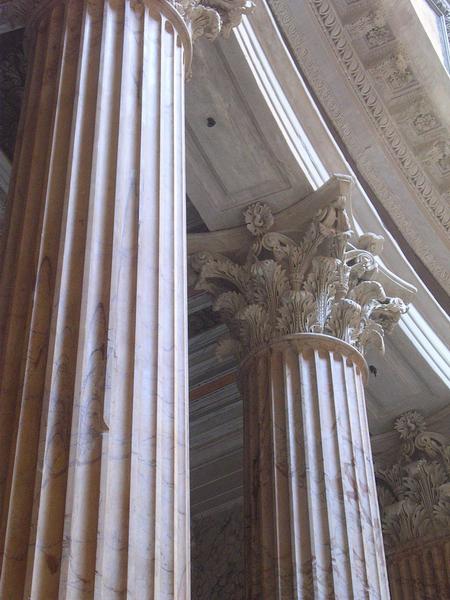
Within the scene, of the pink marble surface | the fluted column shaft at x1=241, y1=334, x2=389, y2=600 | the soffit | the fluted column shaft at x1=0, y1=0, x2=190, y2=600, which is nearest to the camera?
the fluted column shaft at x1=0, y1=0, x2=190, y2=600

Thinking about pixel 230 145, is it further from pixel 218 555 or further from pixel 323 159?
pixel 218 555

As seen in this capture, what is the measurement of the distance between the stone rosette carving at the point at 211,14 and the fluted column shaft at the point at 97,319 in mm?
423

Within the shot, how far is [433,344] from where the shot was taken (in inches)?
381

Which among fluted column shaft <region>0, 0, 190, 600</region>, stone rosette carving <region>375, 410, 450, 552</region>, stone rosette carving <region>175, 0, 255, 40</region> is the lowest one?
fluted column shaft <region>0, 0, 190, 600</region>

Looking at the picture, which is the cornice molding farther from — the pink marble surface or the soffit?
the pink marble surface

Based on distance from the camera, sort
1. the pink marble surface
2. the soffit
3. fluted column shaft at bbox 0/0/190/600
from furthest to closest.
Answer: the pink marble surface
the soffit
fluted column shaft at bbox 0/0/190/600

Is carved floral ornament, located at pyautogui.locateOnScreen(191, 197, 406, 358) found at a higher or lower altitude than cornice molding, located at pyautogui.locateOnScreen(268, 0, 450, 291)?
lower

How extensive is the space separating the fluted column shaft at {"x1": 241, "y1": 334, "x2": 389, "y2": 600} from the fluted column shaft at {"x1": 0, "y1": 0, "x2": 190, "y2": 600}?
2408 millimetres

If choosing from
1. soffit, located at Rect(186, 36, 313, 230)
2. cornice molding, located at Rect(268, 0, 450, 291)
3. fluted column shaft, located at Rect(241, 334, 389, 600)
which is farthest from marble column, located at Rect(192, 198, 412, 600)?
cornice molding, located at Rect(268, 0, 450, 291)

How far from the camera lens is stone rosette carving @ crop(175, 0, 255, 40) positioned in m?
5.81

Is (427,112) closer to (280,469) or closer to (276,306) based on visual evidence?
(276,306)

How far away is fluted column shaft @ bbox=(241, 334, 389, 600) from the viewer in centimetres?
604

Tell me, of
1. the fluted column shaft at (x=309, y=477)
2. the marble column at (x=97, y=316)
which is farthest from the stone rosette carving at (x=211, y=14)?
the fluted column shaft at (x=309, y=477)

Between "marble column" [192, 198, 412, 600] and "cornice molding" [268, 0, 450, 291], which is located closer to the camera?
"marble column" [192, 198, 412, 600]
